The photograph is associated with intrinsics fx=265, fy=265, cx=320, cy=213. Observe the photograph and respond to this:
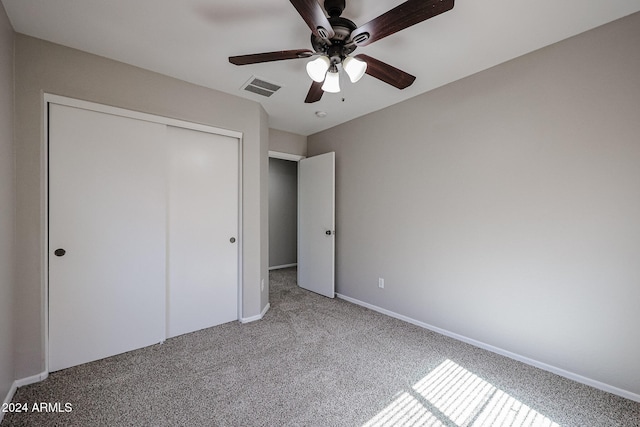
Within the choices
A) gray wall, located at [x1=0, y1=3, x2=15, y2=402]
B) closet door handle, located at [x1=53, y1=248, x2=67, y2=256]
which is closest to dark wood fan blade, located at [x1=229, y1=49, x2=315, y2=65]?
gray wall, located at [x1=0, y1=3, x2=15, y2=402]

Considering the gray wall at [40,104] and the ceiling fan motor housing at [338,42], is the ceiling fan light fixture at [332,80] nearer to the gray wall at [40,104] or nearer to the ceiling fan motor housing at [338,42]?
the ceiling fan motor housing at [338,42]

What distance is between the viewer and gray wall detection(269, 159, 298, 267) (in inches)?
219

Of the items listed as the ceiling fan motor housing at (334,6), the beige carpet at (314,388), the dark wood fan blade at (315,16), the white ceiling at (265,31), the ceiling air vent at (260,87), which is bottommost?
the beige carpet at (314,388)

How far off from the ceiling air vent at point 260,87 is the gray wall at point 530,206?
1.36 m

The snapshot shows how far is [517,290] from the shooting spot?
7.16ft

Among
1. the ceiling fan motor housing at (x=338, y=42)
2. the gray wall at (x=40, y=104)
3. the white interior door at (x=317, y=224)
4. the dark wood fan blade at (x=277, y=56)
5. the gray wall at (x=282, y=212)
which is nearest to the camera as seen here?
the ceiling fan motor housing at (x=338, y=42)

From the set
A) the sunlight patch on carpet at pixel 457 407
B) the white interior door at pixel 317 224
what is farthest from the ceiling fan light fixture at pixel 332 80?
the sunlight patch on carpet at pixel 457 407

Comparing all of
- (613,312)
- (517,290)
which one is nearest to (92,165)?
(517,290)

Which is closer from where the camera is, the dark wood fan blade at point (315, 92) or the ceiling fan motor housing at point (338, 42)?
the ceiling fan motor housing at point (338, 42)

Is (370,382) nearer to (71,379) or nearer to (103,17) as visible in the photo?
(71,379)

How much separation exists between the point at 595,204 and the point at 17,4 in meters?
3.96

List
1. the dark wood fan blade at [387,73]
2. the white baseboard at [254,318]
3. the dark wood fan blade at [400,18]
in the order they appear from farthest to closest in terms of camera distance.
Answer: the white baseboard at [254,318]
the dark wood fan blade at [387,73]
the dark wood fan blade at [400,18]

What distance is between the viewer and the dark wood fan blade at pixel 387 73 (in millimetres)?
1677

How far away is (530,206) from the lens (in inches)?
83.2
